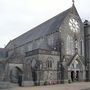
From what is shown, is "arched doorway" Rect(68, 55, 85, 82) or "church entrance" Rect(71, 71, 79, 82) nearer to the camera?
"arched doorway" Rect(68, 55, 85, 82)

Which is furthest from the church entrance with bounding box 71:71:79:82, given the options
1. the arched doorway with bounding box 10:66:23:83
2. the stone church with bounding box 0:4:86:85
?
the arched doorway with bounding box 10:66:23:83

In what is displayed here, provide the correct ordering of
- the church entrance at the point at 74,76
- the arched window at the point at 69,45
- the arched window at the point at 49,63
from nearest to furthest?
the arched window at the point at 49,63 < the church entrance at the point at 74,76 < the arched window at the point at 69,45

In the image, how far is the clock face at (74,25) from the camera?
5434 cm

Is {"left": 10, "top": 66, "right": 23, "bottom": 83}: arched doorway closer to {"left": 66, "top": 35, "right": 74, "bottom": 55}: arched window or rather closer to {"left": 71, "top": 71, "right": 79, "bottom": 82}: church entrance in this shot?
{"left": 66, "top": 35, "right": 74, "bottom": 55}: arched window

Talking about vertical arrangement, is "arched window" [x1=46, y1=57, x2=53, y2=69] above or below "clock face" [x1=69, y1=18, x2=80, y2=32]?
below

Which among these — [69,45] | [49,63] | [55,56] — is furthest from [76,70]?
[49,63]

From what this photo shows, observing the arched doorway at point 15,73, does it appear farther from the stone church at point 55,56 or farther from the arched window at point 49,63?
the arched window at point 49,63

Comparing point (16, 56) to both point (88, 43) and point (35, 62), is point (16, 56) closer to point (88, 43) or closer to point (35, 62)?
point (35, 62)

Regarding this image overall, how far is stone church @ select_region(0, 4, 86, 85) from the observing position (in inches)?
1770

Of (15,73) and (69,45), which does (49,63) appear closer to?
(15,73)

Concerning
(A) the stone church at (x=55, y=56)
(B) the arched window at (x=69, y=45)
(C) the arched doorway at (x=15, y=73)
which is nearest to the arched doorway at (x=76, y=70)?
(A) the stone church at (x=55, y=56)

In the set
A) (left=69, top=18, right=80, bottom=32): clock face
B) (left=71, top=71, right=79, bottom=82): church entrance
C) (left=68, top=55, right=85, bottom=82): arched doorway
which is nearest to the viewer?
(left=68, top=55, right=85, bottom=82): arched doorway

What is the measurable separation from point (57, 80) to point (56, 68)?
2.60 metres

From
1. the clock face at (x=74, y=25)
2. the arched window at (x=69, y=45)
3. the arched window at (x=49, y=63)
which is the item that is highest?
the clock face at (x=74, y=25)
